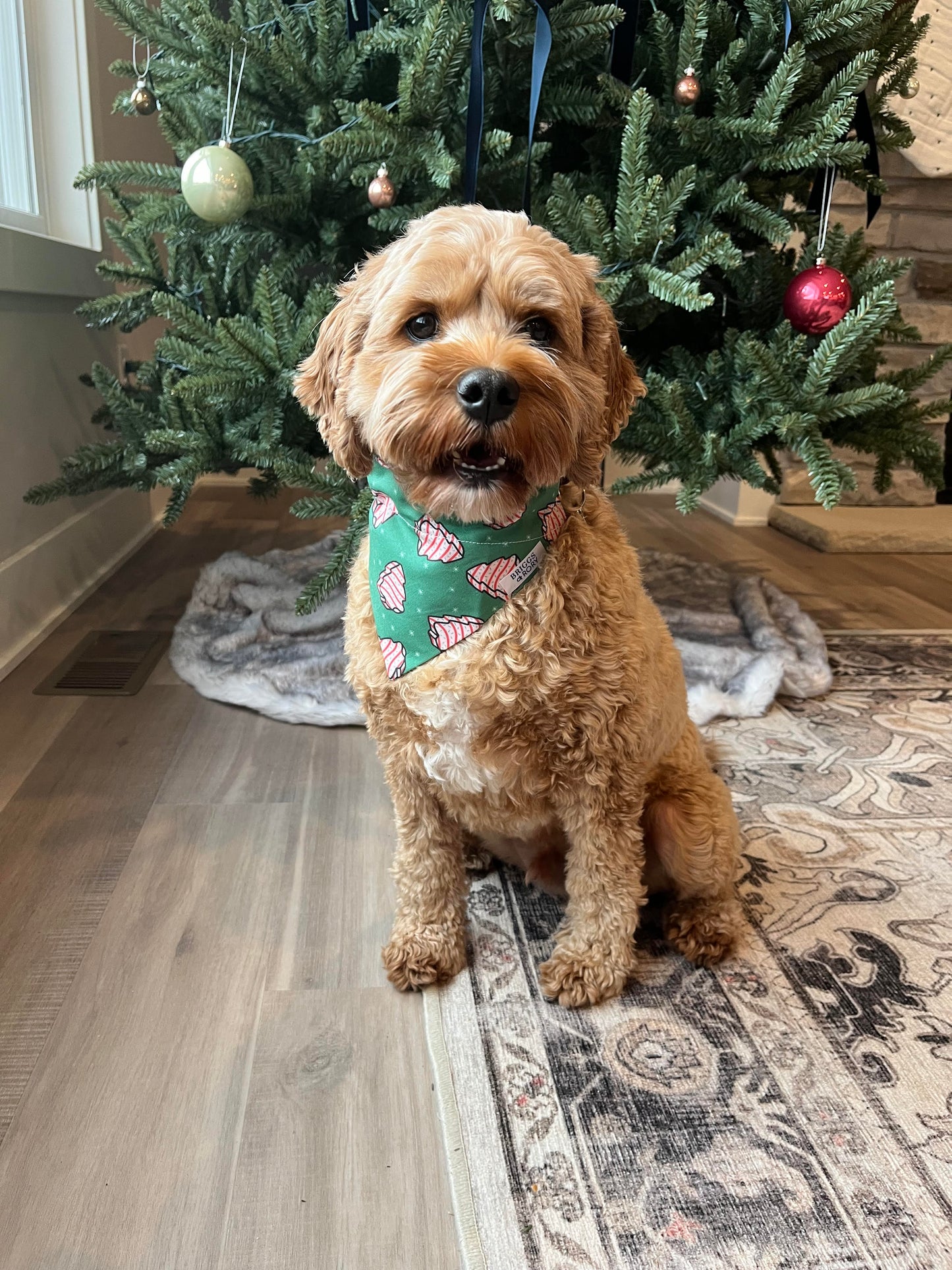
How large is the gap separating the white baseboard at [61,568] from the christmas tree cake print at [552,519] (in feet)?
5.66

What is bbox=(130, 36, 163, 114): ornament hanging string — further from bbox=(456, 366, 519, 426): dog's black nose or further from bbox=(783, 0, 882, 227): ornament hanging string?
bbox=(456, 366, 519, 426): dog's black nose

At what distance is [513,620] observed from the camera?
115 centimetres

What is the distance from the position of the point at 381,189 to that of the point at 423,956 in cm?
Answer: 151

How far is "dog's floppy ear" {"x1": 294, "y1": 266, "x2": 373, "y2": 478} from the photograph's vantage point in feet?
3.74

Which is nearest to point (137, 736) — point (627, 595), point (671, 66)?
point (627, 595)

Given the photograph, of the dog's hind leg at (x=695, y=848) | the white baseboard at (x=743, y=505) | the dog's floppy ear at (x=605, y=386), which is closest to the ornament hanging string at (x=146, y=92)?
the dog's floppy ear at (x=605, y=386)

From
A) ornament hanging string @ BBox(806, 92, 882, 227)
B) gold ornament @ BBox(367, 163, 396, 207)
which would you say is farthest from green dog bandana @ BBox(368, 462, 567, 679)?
ornament hanging string @ BBox(806, 92, 882, 227)

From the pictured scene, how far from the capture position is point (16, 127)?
269 cm

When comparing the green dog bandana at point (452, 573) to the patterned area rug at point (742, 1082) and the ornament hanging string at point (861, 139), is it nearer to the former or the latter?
the patterned area rug at point (742, 1082)

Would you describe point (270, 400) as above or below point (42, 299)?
below

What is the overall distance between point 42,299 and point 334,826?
6.30 feet

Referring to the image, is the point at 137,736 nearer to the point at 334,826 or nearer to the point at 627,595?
the point at 334,826

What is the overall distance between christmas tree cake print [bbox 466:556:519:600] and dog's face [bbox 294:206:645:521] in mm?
83

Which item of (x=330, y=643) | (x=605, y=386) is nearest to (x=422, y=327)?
(x=605, y=386)
